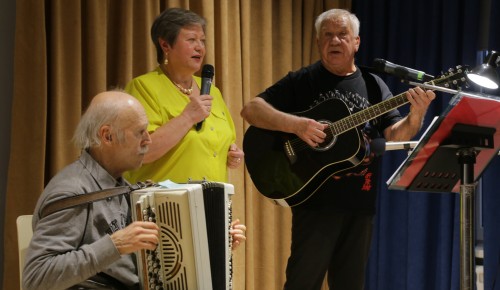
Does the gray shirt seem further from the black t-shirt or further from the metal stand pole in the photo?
the metal stand pole

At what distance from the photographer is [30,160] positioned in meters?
3.24

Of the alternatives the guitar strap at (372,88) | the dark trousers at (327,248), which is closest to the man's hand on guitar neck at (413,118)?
the guitar strap at (372,88)

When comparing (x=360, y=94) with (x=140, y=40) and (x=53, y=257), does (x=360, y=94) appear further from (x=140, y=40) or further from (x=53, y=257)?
(x=53, y=257)

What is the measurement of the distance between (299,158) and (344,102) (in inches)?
13.1

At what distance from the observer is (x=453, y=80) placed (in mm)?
2777

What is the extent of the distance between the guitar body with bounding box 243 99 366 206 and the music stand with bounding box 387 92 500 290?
0.41 meters

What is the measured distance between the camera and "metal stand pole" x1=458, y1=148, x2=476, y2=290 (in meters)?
2.53

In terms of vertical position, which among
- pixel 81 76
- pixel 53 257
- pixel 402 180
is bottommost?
pixel 53 257

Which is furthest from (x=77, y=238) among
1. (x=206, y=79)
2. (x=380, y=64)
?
(x=380, y=64)

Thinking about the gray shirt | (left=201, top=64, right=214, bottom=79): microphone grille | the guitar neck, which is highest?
(left=201, top=64, right=214, bottom=79): microphone grille

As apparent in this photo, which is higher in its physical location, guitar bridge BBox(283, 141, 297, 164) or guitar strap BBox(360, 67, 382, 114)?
guitar strap BBox(360, 67, 382, 114)

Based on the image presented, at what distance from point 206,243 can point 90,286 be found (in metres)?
0.38

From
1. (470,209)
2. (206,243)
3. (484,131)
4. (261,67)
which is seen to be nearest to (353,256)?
(470,209)

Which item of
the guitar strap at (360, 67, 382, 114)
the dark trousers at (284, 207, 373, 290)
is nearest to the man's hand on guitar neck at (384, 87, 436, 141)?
the guitar strap at (360, 67, 382, 114)
